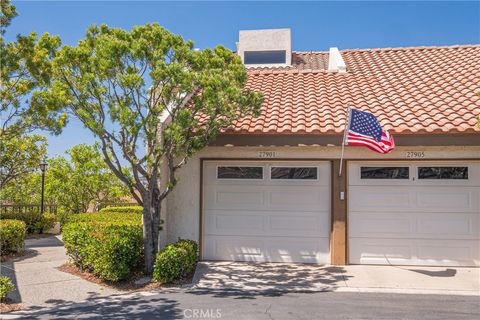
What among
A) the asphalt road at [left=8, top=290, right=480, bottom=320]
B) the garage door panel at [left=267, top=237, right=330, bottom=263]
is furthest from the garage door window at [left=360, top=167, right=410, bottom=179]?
the asphalt road at [left=8, top=290, right=480, bottom=320]

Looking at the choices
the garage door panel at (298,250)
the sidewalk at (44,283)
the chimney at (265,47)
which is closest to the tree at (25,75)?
the sidewalk at (44,283)

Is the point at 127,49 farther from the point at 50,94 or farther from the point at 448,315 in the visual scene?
the point at 448,315

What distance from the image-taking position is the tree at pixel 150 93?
26.7ft

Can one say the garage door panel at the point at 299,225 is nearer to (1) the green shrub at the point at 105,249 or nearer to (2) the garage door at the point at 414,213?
(2) the garage door at the point at 414,213

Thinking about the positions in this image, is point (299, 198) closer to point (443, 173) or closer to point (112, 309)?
point (443, 173)

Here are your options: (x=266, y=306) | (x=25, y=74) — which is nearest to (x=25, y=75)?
(x=25, y=74)

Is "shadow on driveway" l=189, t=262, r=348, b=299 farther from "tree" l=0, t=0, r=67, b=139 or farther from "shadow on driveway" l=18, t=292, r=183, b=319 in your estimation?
"tree" l=0, t=0, r=67, b=139

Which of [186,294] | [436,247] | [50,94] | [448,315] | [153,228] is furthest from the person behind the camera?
[436,247]

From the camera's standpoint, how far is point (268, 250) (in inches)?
406

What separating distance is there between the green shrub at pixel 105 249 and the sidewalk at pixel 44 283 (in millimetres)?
372

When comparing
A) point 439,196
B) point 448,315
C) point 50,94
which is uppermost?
point 50,94

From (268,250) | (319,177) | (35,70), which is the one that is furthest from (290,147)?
(35,70)

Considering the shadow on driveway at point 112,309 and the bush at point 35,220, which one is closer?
the shadow on driveway at point 112,309

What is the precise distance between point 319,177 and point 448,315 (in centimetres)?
441
